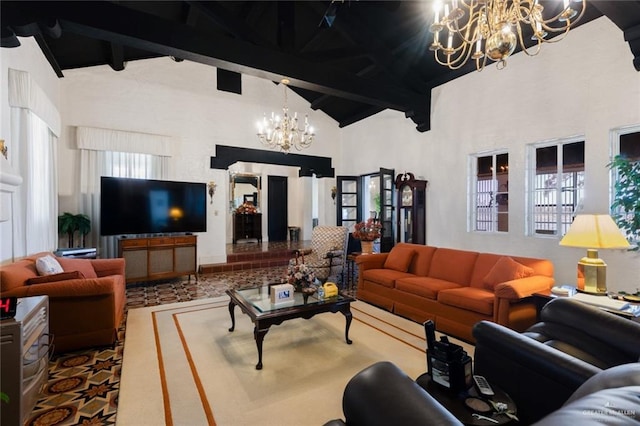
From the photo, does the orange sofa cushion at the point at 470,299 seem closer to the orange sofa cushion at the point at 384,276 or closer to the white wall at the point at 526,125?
the orange sofa cushion at the point at 384,276

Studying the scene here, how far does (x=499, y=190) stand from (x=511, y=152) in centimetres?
64

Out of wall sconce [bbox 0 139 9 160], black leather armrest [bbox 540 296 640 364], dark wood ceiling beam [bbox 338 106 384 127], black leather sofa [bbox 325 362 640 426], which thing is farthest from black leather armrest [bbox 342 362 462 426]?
dark wood ceiling beam [bbox 338 106 384 127]

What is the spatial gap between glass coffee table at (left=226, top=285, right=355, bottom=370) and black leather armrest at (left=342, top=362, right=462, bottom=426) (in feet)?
5.31

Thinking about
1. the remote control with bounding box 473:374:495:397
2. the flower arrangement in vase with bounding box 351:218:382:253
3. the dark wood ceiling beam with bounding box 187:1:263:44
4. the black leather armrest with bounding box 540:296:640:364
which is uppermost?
the dark wood ceiling beam with bounding box 187:1:263:44

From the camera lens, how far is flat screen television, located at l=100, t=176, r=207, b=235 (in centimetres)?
509

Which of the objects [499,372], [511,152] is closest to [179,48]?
[499,372]

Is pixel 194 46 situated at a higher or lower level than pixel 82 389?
higher

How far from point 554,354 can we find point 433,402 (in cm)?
104

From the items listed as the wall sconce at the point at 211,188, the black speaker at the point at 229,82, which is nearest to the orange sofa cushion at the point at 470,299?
the wall sconce at the point at 211,188

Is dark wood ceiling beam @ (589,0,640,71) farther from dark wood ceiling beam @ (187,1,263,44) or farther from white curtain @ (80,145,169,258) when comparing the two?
white curtain @ (80,145,169,258)

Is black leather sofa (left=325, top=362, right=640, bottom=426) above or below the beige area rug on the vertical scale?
above

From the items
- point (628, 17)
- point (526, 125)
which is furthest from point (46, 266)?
point (628, 17)

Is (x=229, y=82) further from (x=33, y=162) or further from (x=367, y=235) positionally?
(x=367, y=235)

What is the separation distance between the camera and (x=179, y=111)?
634cm
